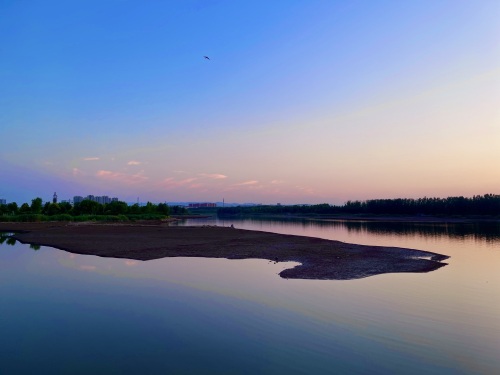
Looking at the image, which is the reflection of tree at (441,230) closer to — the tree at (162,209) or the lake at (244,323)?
the lake at (244,323)

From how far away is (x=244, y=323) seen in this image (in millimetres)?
12969

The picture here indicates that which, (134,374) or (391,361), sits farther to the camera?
(391,361)

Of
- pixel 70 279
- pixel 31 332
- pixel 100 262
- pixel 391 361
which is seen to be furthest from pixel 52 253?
pixel 391 361

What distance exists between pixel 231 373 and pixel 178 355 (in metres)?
1.84

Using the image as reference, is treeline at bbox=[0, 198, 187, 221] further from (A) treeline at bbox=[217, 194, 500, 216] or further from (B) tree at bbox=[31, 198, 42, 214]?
(A) treeline at bbox=[217, 194, 500, 216]

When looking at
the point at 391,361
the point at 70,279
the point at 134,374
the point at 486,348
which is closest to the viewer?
the point at 134,374

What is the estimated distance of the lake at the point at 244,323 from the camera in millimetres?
9750

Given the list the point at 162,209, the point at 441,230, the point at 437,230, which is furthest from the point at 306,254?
the point at 162,209

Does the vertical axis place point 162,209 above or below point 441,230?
above

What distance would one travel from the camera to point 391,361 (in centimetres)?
988

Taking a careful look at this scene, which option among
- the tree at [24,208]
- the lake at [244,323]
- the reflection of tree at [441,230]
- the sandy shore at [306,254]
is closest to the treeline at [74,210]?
the tree at [24,208]

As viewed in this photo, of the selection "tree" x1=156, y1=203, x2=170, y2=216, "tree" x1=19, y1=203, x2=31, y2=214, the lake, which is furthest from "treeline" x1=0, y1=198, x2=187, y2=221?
the lake

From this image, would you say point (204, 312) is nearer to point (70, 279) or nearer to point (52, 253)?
point (70, 279)

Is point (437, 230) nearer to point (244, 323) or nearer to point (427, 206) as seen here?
point (244, 323)
